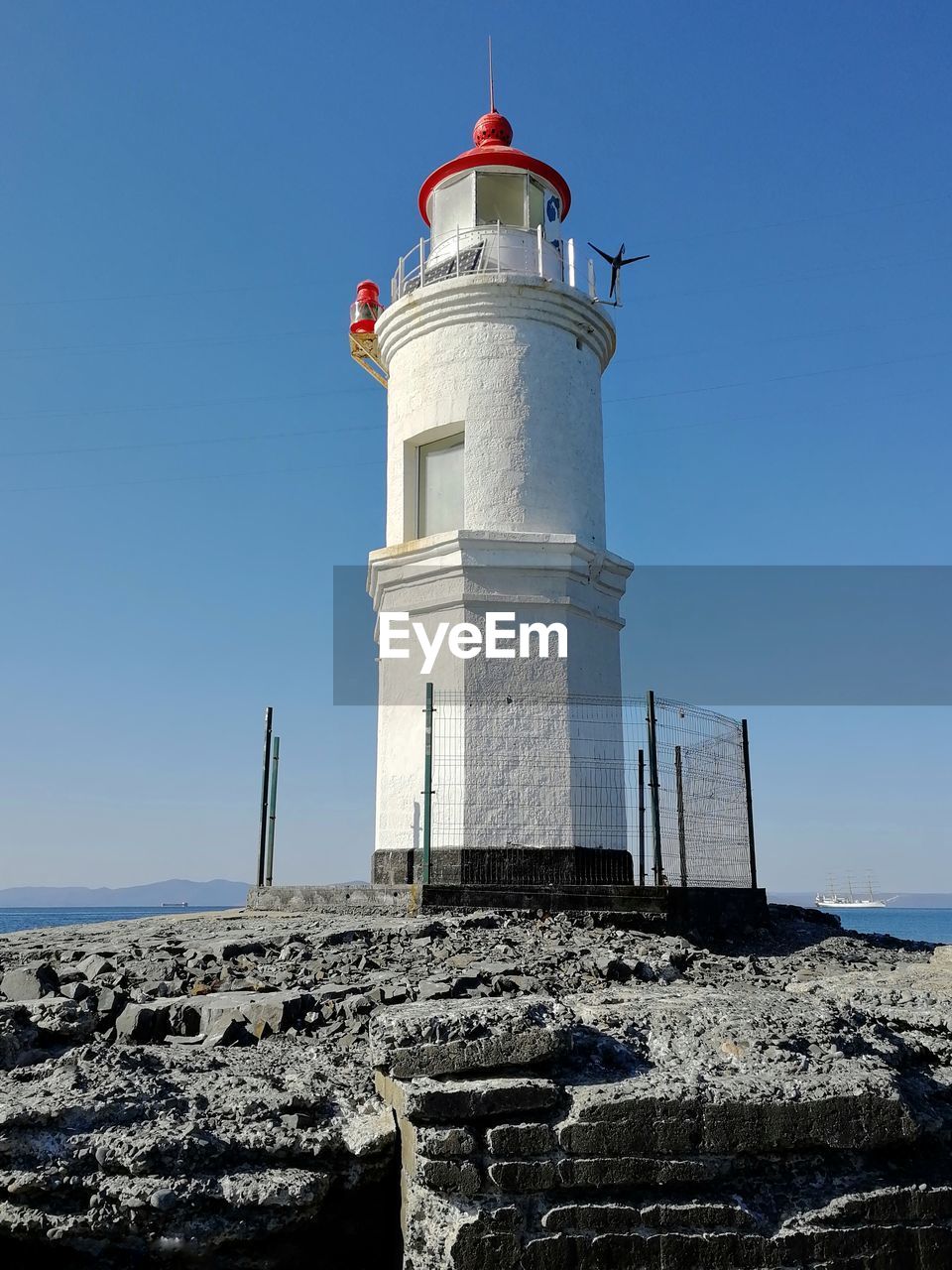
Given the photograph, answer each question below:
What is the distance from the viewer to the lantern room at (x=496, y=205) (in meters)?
12.8

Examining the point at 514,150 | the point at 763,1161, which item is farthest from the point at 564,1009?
the point at 514,150

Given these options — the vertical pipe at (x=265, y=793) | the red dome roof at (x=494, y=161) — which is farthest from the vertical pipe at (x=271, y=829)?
the red dome roof at (x=494, y=161)

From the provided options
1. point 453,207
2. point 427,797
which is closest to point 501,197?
point 453,207

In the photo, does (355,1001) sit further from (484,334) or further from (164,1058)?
(484,334)

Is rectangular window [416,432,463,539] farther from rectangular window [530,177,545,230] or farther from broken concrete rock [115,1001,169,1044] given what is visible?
broken concrete rock [115,1001,169,1044]

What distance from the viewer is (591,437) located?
12539mm

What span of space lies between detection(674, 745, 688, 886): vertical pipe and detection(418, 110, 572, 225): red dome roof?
25.9ft

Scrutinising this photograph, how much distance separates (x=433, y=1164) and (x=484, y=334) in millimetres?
10069

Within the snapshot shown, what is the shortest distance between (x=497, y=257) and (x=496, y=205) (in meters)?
1.56

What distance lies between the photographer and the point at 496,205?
1370 cm

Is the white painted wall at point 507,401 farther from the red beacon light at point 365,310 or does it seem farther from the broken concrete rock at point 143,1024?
the broken concrete rock at point 143,1024

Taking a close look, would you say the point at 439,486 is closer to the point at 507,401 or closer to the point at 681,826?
the point at 507,401

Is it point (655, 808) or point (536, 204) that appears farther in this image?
point (536, 204)

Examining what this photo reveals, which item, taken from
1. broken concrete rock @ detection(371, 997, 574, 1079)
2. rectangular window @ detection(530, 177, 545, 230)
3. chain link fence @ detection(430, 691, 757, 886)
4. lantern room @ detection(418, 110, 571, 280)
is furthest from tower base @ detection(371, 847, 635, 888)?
rectangular window @ detection(530, 177, 545, 230)
